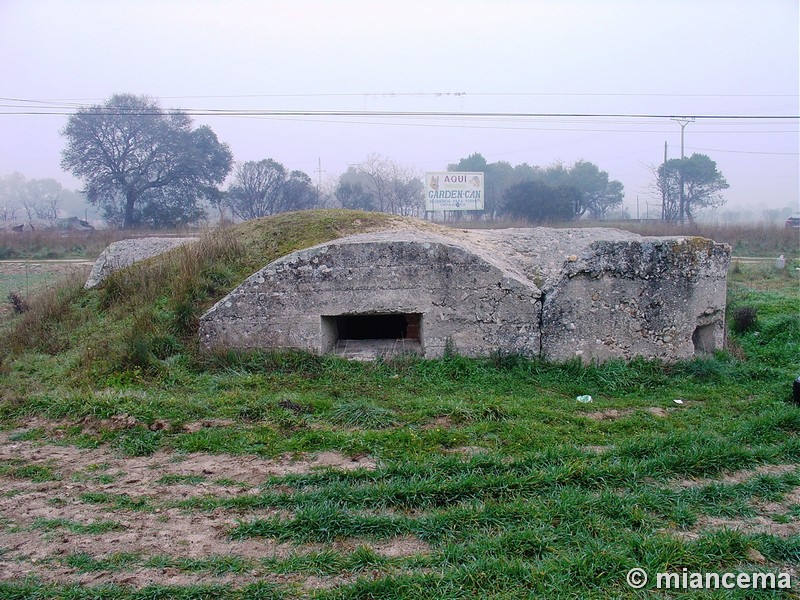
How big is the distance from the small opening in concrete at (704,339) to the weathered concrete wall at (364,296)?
7.84 ft

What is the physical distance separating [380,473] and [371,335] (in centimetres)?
448

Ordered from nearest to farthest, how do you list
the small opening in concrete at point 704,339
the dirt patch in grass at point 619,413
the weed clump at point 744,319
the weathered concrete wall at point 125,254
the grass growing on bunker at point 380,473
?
the grass growing on bunker at point 380,473 → the dirt patch in grass at point 619,413 → the small opening in concrete at point 704,339 → the weed clump at point 744,319 → the weathered concrete wall at point 125,254

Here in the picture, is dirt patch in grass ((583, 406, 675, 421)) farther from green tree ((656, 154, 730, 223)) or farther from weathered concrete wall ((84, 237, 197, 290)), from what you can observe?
green tree ((656, 154, 730, 223))

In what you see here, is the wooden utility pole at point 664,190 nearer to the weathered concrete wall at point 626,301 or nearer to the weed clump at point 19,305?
the weathered concrete wall at point 626,301

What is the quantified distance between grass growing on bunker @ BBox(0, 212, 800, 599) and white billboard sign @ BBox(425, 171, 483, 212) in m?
22.0

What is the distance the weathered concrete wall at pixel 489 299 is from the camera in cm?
689

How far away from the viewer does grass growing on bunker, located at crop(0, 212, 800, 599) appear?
313 cm

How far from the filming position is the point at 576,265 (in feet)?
22.5

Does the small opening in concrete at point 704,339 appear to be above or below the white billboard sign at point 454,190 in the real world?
below

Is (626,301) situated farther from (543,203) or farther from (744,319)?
(543,203)

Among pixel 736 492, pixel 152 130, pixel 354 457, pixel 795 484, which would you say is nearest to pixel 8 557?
pixel 354 457

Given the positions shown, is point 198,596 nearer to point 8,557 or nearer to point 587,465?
point 8,557

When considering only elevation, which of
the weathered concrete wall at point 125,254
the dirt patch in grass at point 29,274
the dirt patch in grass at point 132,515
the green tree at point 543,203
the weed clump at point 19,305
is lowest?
the dirt patch in grass at point 132,515

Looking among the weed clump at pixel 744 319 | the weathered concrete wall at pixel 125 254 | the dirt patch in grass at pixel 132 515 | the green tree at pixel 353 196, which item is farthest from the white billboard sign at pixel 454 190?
the dirt patch in grass at pixel 132 515
